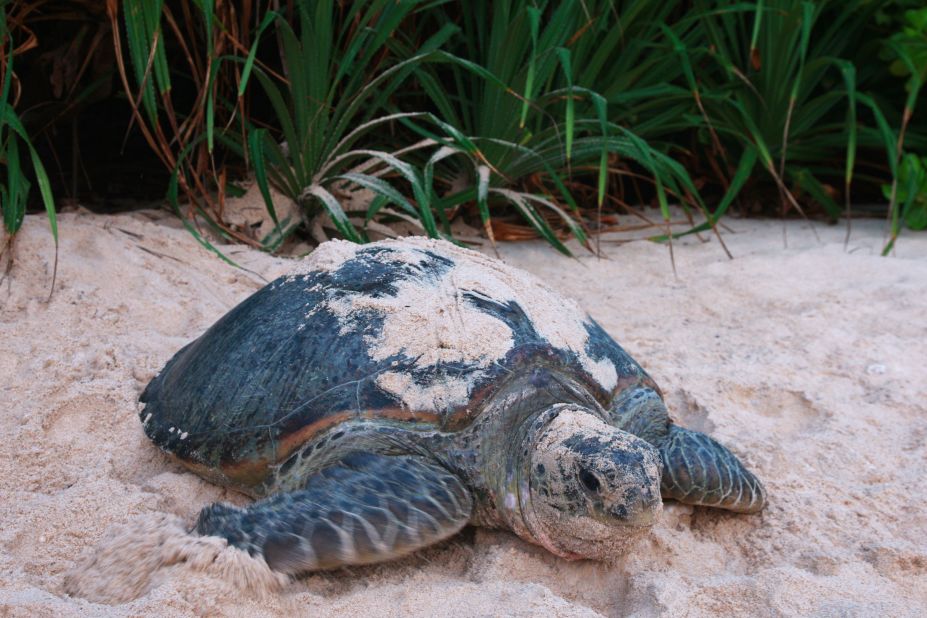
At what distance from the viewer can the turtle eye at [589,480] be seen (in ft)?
4.74

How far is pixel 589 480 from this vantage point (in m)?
1.46

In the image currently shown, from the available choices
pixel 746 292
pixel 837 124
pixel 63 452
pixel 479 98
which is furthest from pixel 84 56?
pixel 837 124

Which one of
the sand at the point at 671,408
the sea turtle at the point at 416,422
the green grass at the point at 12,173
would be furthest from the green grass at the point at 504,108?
the sea turtle at the point at 416,422

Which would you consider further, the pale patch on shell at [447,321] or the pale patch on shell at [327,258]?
the pale patch on shell at [327,258]

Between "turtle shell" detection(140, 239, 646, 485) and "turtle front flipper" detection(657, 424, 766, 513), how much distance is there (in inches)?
8.2

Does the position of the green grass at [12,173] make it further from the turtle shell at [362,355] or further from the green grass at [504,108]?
the turtle shell at [362,355]

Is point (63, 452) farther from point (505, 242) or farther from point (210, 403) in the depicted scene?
point (505, 242)

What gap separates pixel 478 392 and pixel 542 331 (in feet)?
0.74

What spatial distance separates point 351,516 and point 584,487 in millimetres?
411

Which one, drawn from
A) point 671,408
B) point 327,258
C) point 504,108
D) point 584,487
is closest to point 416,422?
point 584,487

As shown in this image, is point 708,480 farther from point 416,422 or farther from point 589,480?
point 416,422

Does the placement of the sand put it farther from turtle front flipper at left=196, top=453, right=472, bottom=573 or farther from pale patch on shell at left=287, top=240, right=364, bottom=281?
pale patch on shell at left=287, top=240, right=364, bottom=281

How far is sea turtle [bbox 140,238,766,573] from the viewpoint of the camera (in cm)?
145

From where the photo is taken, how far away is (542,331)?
1.75 metres
